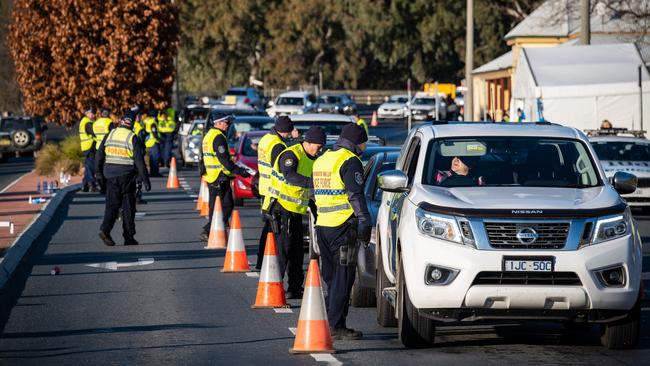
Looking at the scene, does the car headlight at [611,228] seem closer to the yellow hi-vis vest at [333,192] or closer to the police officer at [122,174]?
the yellow hi-vis vest at [333,192]

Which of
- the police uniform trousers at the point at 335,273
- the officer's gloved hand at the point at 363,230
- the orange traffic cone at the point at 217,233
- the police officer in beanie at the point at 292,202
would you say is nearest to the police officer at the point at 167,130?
the orange traffic cone at the point at 217,233

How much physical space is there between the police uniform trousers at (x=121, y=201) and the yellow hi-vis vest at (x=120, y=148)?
9.2 inches

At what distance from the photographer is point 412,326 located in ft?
36.9

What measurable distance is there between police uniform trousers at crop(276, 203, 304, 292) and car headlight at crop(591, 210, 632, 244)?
4464 millimetres

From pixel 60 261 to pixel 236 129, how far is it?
1309 centimetres

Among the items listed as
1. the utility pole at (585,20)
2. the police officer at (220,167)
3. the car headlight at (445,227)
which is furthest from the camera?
the utility pole at (585,20)

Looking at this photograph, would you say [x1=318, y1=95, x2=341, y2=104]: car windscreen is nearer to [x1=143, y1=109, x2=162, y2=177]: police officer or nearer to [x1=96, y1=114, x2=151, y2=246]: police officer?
[x1=143, y1=109, x2=162, y2=177]: police officer

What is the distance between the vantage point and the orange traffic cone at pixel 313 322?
11.1 m

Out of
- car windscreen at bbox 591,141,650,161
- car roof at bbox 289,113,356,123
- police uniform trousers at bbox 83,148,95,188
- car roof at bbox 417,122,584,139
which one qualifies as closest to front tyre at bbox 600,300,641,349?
car roof at bbox 417,122,584,139

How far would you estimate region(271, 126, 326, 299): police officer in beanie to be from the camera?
1459cm

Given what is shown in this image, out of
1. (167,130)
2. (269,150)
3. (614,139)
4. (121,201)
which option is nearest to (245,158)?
(121,201)

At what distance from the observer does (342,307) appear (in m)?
12.0

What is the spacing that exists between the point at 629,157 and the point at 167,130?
15.5 metres

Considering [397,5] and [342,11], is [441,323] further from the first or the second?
[342,11]
